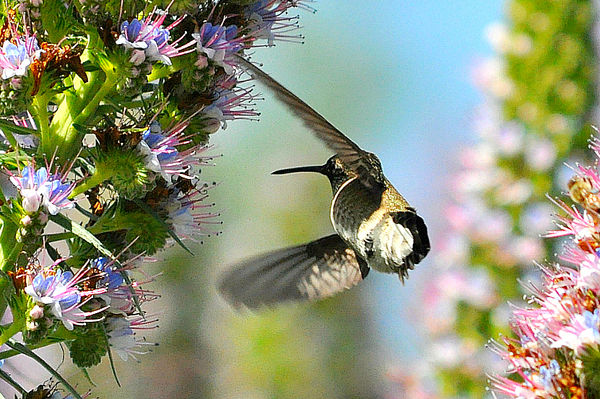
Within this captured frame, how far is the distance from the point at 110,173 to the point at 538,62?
160 inches

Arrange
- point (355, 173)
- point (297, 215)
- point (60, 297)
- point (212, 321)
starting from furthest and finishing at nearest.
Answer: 1. point (212, 321)
2. point (297, 215)
3. point (355, 173)
4. point (60, 297)

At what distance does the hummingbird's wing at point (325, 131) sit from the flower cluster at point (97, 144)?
0.09 metres

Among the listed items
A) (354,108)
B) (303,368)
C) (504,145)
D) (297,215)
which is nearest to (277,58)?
(354,108)

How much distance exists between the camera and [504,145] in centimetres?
552

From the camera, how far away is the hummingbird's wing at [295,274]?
9.86 feet

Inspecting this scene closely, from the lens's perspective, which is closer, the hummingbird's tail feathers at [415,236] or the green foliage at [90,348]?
the green foliage at [90,348]

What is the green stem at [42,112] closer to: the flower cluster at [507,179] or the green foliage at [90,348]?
the green foliage at [90,348]

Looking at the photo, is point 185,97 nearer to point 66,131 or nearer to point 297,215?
point 66,131

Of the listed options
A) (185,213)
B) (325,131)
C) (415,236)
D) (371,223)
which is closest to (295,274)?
(371,223)

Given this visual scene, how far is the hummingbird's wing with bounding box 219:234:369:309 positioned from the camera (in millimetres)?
3006

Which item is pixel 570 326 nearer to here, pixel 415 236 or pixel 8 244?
pixel 415 236

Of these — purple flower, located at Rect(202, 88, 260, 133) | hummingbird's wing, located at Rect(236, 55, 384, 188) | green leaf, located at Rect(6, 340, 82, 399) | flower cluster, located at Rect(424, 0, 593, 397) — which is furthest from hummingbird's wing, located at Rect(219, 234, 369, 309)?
flower cluster, located at Rect(424, 0, 593, 397)

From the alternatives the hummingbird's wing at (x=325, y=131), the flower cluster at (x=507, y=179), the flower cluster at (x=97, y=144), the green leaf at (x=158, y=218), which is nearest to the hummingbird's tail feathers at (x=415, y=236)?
the hummingbird's wing at (x=325, y=131)

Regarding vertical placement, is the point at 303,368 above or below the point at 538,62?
below
